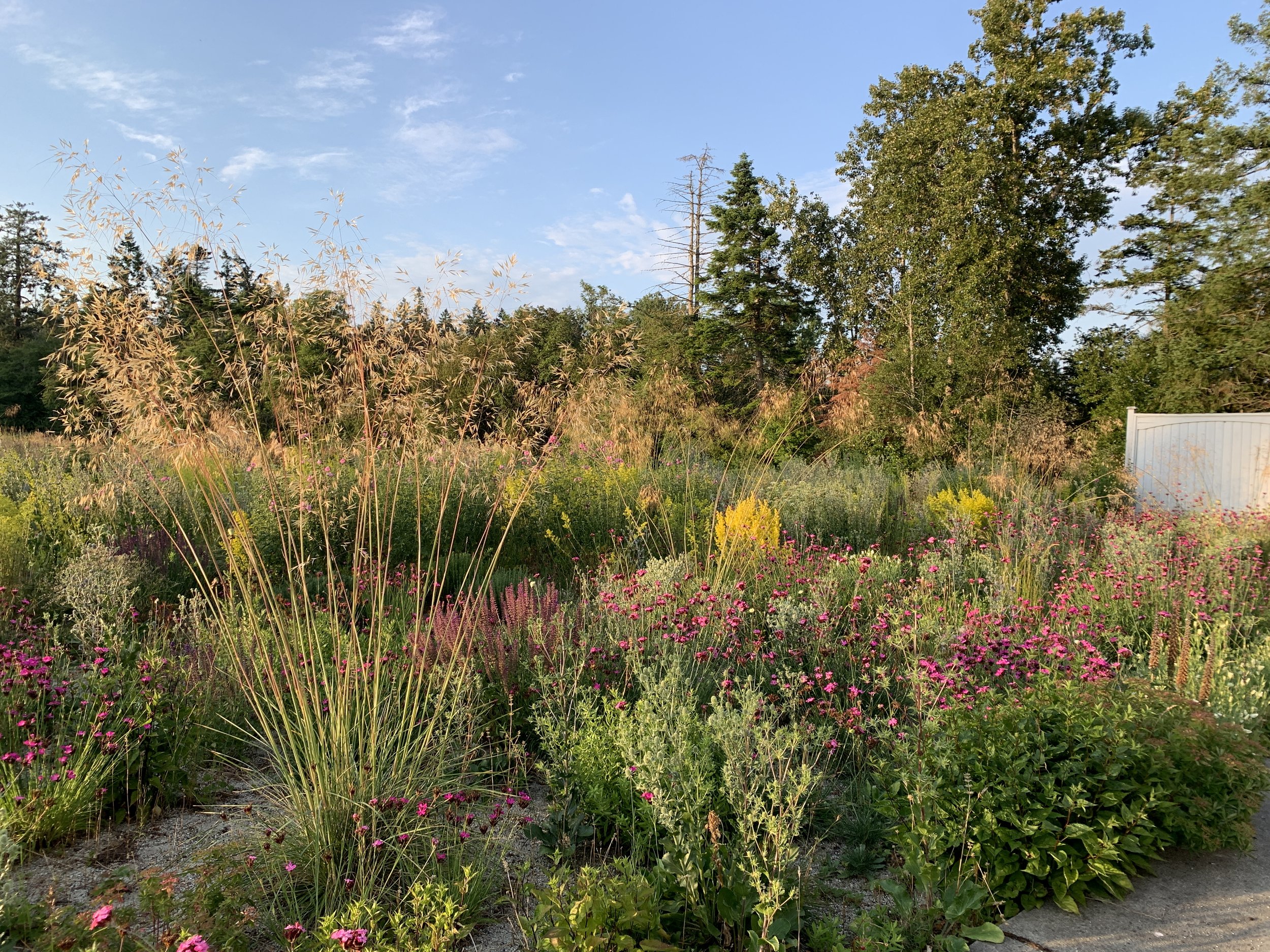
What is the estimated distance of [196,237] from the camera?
8.73 feet

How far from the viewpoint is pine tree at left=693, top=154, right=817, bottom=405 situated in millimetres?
20484

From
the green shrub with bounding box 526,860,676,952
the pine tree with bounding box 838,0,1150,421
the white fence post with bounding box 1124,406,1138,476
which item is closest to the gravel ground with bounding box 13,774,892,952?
the green shrub with bounding box 526,860,676,952

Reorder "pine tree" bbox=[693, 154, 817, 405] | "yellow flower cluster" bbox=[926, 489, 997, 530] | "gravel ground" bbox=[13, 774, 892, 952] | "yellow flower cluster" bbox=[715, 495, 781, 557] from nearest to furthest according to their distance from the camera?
"gravel ground" bbox=[13, 774, 892, 952] < "yellow flower cluster" bbox=[715, 495, 781, 557] < "yellow flower cluster" bbox=[926, 489, 997, 530] < "pine tree" bbox=[693, 154, 817, 405]

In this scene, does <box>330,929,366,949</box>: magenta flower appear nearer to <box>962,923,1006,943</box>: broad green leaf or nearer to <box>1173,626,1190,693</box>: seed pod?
<box>962,923,1006,943</box>: broad green leaf

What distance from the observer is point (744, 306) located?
20.7m

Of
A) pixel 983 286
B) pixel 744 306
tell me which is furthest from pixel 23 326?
pixel 983 286

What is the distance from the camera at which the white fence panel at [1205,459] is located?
33.5 feet

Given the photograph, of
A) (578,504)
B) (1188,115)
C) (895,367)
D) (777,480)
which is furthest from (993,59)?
(578,504)

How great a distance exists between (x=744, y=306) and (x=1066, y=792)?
19.4 m

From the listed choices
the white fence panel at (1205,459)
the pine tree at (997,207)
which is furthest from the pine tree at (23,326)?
the pine tree at (997,207)

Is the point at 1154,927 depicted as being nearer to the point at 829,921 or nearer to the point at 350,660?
the point at 829,921

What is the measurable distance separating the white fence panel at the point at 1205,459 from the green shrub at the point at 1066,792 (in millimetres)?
8940

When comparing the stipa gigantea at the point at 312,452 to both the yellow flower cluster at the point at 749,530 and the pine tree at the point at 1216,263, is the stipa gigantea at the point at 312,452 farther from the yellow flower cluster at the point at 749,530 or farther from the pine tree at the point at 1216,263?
the pine tree at the point at 1216,263

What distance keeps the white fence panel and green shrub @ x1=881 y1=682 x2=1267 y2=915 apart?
8.94 meters
